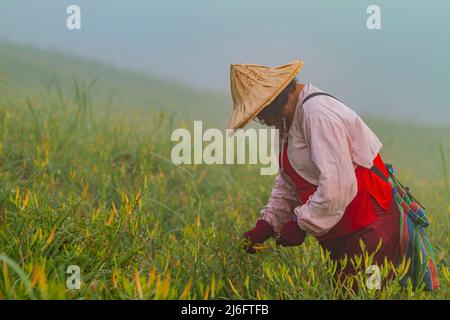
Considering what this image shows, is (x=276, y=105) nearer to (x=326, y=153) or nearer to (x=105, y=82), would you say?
(x=326, y=153)

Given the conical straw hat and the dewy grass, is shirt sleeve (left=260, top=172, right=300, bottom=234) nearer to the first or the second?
the dewy grass

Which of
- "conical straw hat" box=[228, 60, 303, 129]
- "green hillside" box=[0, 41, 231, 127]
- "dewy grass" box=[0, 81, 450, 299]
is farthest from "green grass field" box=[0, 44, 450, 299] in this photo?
"green hillside" box=[0, 41, 231, 127]

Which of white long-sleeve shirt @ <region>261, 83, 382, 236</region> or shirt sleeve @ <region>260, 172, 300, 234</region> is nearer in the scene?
white long-sleeve shirt @ <region>261, 83, 382, 236</region>

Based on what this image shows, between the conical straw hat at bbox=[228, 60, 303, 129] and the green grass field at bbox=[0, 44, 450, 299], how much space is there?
65 centimetres

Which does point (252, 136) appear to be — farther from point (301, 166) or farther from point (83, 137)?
point (301, 166)

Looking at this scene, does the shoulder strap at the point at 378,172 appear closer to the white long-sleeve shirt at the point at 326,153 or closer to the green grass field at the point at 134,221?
the white long-sleeve shirt at the point at 326,153

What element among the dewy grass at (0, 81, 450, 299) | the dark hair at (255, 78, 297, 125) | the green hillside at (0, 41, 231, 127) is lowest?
the dewy grass at (0, 81, 450, 299)

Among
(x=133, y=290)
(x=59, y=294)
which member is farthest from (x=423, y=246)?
(x=59, y=294)

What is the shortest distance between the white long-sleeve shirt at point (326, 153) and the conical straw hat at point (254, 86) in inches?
5.0

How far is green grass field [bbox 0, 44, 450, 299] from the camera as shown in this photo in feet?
7.43

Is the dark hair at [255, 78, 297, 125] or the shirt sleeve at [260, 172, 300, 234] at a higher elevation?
the dark hair at [255, 78, 297, 125]

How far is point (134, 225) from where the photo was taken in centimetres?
272
